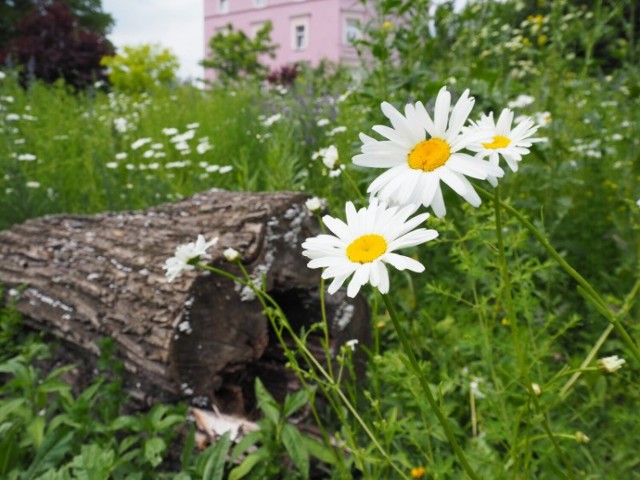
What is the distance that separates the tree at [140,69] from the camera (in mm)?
11688

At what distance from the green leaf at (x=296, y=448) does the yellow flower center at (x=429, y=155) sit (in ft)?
2.96

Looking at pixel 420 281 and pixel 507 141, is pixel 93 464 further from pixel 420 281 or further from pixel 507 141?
pixel 420 281

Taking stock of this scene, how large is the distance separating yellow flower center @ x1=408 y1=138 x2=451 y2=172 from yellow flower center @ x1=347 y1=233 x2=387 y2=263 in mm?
104

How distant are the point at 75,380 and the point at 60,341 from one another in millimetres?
199

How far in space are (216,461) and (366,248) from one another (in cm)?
82

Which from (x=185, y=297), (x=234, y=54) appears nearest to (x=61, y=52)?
(x=234, y=54)

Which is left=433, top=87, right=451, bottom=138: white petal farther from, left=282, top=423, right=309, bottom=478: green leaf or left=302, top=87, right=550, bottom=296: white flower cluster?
left=282, top=423, right=309, bottom=478: green leaf

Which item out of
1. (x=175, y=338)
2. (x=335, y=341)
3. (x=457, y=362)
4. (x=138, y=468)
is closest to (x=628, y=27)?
(x=457, y=362)

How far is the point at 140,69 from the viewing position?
1195 cm

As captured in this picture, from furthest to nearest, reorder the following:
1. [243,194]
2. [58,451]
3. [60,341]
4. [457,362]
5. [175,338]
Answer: [243,194]
[60,341]
[457,362]
[175,338]
[58,451]

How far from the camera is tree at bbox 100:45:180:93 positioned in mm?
11688

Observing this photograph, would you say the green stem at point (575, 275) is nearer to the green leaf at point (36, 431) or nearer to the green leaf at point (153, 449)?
the green leaf at point (153, 449)

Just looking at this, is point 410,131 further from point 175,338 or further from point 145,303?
point 145,303

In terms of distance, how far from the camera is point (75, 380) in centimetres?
196
